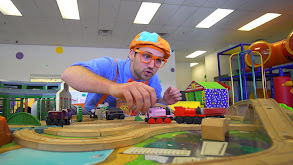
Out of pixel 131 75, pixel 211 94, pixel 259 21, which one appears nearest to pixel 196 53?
pixel 259 21

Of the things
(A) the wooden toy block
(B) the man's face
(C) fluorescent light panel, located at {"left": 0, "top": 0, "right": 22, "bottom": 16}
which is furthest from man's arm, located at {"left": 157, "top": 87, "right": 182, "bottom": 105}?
(C) fluorescent light panel, located at {"left": 0, "top": 0, "right": 22, "bottom": 16}

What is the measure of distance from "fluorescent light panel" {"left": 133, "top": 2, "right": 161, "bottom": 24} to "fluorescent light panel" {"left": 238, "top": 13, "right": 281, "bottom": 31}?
2.79m

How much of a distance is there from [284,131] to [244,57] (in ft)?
13.6

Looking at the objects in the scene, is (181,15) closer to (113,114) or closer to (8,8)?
(8,8)

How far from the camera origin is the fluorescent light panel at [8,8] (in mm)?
3958

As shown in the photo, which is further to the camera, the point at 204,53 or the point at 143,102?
the point at 204,53

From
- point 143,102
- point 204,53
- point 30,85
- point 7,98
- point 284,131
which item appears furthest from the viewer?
point 204,53

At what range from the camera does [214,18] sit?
4.91 meters

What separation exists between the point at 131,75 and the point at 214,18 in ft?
13.8

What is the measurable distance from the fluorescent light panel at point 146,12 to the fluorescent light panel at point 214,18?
1433mm

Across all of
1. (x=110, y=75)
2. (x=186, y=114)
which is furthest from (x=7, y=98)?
(x=186, y=114)

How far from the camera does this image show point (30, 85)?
56.9 inches

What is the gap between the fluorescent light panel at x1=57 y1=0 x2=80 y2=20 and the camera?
13.0ft

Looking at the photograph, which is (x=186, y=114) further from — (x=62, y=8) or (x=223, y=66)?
(x=223, y=66)
